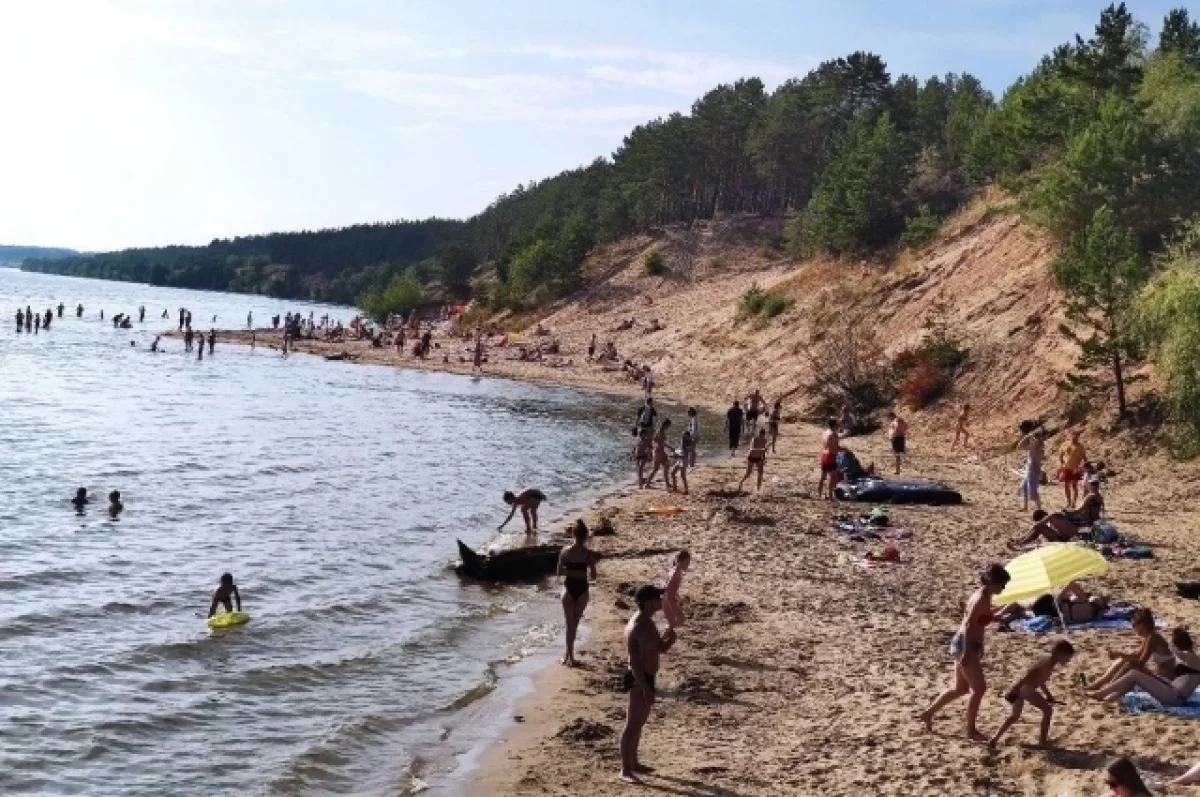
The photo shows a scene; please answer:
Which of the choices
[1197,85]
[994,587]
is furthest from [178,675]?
[1197,85]

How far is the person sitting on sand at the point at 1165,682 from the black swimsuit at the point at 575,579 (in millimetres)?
5595

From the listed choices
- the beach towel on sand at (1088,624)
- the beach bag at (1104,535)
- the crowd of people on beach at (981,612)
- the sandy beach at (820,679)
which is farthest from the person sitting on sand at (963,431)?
the beach towel on sand at (1088,624)

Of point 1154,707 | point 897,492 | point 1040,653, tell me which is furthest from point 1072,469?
point 1154,707

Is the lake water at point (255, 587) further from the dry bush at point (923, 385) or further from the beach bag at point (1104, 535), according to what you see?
the dry bush at point (923, 385)

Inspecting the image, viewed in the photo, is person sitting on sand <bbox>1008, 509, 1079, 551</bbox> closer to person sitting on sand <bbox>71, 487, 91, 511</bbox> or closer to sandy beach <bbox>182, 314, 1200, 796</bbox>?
sandy beach <bbox>182, 314, 1200, 796</bbox>

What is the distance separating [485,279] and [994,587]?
97025mm

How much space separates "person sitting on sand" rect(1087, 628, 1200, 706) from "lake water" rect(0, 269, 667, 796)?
22.0ft

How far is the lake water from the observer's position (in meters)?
11.1

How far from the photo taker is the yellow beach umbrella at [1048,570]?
12.4m

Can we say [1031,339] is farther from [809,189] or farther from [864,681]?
[809,189]

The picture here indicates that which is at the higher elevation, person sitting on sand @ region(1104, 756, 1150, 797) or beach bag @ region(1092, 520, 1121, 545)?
beach bag @ region(1092, 520, 1121, 545)

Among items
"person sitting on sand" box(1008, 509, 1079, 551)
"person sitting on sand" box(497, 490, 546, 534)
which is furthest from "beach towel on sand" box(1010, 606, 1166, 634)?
"person sitting on sand" box(497, 490, 546, 534)

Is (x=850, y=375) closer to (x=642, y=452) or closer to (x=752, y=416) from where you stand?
(x=752, y=416)

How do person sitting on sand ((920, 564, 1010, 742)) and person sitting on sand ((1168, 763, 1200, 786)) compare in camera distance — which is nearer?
person sitting on sand ((1168, 763, 1200, 786))
